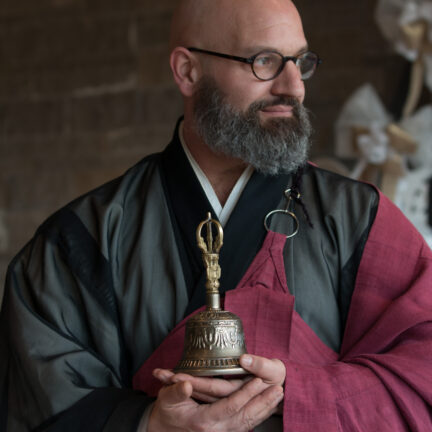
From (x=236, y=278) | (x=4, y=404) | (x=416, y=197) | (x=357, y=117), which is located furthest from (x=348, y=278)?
(x=357, y=117)

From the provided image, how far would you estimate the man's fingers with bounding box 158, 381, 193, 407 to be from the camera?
60.3 inches

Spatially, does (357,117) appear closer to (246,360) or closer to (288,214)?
(288,214)

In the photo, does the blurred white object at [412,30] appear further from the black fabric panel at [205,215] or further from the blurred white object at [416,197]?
the black fabric panel at [205,215]

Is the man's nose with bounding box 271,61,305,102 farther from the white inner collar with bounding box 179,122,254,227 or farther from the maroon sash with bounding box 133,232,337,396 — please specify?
the maroon sash with bounding box 133,232,337,396

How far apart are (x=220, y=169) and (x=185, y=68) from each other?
0.34 m

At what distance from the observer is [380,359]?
1.75 m

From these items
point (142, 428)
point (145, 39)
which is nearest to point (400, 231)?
point (142, 428)

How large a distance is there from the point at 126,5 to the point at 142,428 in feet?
10.7

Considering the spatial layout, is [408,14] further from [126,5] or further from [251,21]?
[126,5]

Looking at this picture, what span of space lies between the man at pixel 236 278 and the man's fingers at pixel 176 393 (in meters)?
0.01

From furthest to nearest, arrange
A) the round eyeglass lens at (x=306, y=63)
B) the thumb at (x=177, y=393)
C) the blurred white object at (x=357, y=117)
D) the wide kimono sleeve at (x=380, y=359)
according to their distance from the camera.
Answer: the blurred white object at (x=357, y=117)
the round eyeglass lens at (x=306, y=63)
the wide kimono sleeve at (x=380, y=359)
the thumb at (x=177, y=393)

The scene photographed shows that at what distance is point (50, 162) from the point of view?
463cm

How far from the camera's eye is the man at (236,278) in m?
1.72

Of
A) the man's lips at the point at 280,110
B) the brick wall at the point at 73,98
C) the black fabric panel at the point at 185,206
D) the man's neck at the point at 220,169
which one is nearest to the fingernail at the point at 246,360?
the black fabric panel at the point at 185,206
